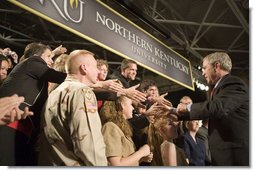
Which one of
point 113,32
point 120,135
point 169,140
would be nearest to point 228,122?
point 169,140

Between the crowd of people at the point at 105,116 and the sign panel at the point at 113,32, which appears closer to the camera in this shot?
the crowd of people at the point at 105,116

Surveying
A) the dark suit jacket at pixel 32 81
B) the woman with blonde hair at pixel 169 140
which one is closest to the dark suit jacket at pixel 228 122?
the woman with blonde hair at pixel 169 140

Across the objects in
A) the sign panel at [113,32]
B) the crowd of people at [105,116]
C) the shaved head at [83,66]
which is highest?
the sign panel at [113,32]

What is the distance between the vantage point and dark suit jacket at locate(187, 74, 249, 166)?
102 inches

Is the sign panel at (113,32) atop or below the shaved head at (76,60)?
atop

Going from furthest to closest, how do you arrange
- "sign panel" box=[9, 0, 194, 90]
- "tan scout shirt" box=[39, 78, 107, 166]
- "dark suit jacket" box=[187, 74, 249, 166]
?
"dark suit jacket" box=[187, 74, 249, 166] → "sign panel" box=[9, 0, 194, 90] → "tan scout shirt" box=[39, 78, 107, 166]

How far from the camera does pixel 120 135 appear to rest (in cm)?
257

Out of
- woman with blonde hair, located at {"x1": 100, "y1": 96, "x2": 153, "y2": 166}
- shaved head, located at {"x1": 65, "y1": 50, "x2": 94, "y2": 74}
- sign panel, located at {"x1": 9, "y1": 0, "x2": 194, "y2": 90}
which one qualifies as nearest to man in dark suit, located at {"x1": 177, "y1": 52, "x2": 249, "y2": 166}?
sign panel, located at {"x1": 9, "y1": 0, "x2": 194, "y2": 90}

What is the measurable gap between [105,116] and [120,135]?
7.3 inches

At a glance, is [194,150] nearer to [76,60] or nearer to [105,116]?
[105,116]

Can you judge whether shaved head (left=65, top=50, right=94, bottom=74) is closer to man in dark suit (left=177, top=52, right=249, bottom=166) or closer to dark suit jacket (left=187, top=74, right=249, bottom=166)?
man in dark suit (left=177, top=52, right=249, bottom=166)

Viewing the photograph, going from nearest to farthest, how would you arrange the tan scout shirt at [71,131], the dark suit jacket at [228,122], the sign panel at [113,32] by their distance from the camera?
the tan scout shirt at [71,131], the sign panel at [113,32], the dark suit jacket at [228,122]

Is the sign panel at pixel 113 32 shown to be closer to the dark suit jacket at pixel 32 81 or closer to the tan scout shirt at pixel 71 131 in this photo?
the dark suit jacket at pixel 32 81

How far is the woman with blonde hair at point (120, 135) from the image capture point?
8.17ft
